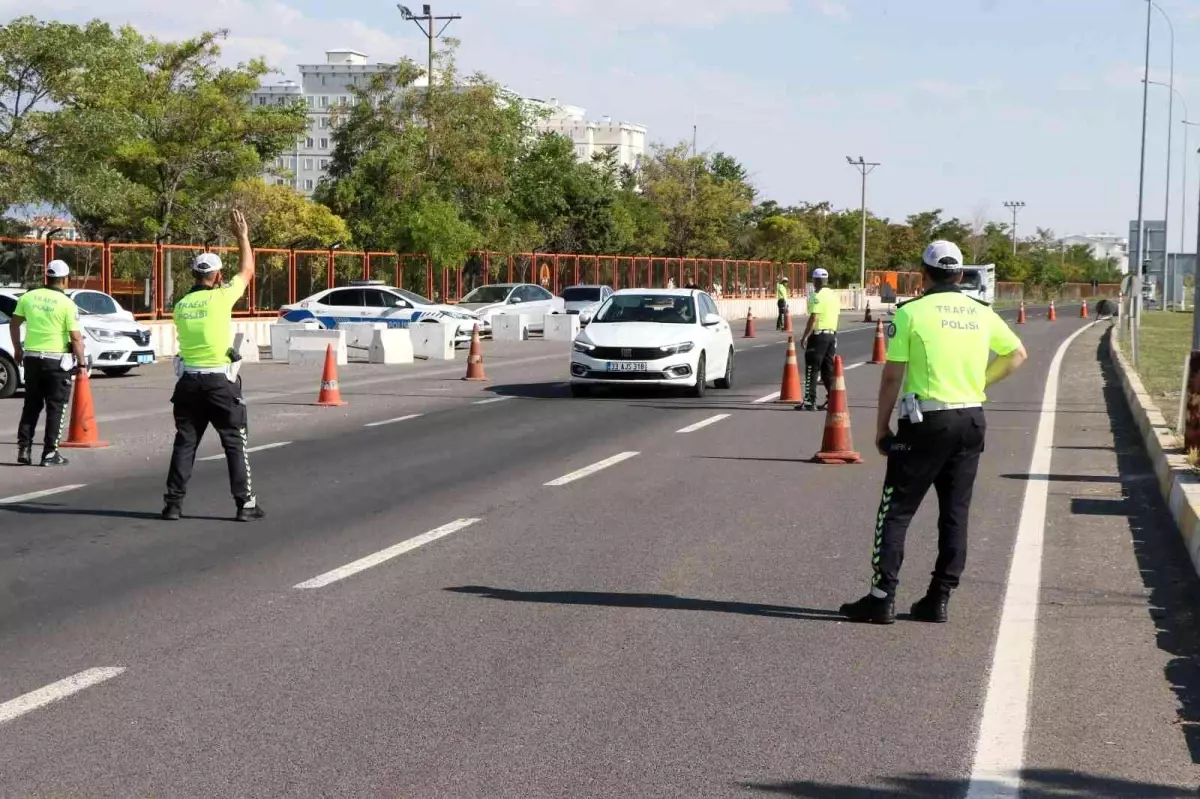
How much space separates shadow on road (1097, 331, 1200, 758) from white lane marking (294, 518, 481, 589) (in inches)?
162

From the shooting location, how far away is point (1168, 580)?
8.62m

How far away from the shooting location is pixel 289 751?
5293mm

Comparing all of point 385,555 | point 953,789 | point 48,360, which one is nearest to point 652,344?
point 48,360

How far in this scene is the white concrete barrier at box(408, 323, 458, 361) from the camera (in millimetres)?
32594

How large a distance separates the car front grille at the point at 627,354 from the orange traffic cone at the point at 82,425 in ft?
24.1

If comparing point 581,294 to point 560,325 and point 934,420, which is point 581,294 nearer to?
point 560,325

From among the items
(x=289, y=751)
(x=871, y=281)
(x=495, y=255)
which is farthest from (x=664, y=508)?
(x=871, y=281)

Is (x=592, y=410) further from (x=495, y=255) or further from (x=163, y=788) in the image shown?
(x=495, y=255)

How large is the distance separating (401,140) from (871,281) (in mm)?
53736

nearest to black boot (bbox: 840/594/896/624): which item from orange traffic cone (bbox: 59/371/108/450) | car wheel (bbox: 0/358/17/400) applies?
orange traffic cone (bbox: 59/371/108/450)

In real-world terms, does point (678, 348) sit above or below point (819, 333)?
below

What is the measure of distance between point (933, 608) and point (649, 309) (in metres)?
15.3

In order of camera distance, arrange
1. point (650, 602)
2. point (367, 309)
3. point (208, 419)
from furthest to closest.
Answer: point (367, 309), point (208, 419), point (650, 602)

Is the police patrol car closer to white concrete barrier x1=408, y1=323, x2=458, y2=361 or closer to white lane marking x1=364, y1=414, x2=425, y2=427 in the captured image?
white concrete barrier x1=408, y1=323, x2=458, y2=361
